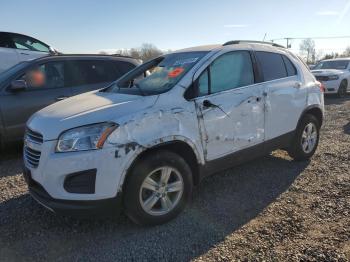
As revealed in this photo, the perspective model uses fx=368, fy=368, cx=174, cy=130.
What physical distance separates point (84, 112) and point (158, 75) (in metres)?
1.15

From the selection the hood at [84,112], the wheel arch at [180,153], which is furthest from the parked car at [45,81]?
the wheel arch at [180,153]

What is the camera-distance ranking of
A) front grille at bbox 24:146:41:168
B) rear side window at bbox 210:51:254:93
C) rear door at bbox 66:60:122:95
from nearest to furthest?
front grille at bbox 24:146:41:168, rear side window at bbox 210:51:254:93, rear door at bbox 66:60:122:95

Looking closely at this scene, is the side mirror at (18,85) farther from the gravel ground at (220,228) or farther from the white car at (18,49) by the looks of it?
the white car at (18,49)

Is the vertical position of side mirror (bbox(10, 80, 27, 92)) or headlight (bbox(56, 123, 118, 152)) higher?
side mirror (bbox(10, 80, 27, 92))

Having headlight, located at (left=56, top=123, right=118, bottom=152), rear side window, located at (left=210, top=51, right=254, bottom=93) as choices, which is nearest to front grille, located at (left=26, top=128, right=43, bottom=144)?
headlight, located at (left=56, top=123, right=118, bottom=152)

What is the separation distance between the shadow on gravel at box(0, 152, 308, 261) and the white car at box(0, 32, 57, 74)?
6.52m

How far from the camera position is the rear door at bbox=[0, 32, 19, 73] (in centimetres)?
977

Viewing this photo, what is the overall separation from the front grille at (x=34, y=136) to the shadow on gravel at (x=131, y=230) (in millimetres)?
902

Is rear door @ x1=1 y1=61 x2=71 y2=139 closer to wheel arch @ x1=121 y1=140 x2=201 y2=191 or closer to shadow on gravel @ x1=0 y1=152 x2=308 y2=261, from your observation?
shadow on gravel @ x1=0 y1=152 x2=308 y2=261

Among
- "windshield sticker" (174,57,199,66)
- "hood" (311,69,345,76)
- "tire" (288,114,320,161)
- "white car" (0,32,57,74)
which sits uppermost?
"white car" (0,32,57,74)

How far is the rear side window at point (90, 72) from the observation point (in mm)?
6719

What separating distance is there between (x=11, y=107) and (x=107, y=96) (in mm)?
2640

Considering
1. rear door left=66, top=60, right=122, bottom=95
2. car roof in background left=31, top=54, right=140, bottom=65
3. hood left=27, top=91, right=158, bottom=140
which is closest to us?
hood left=27, top=91, right=158, bottom=140

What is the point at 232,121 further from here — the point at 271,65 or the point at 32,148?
the point at 32,148
